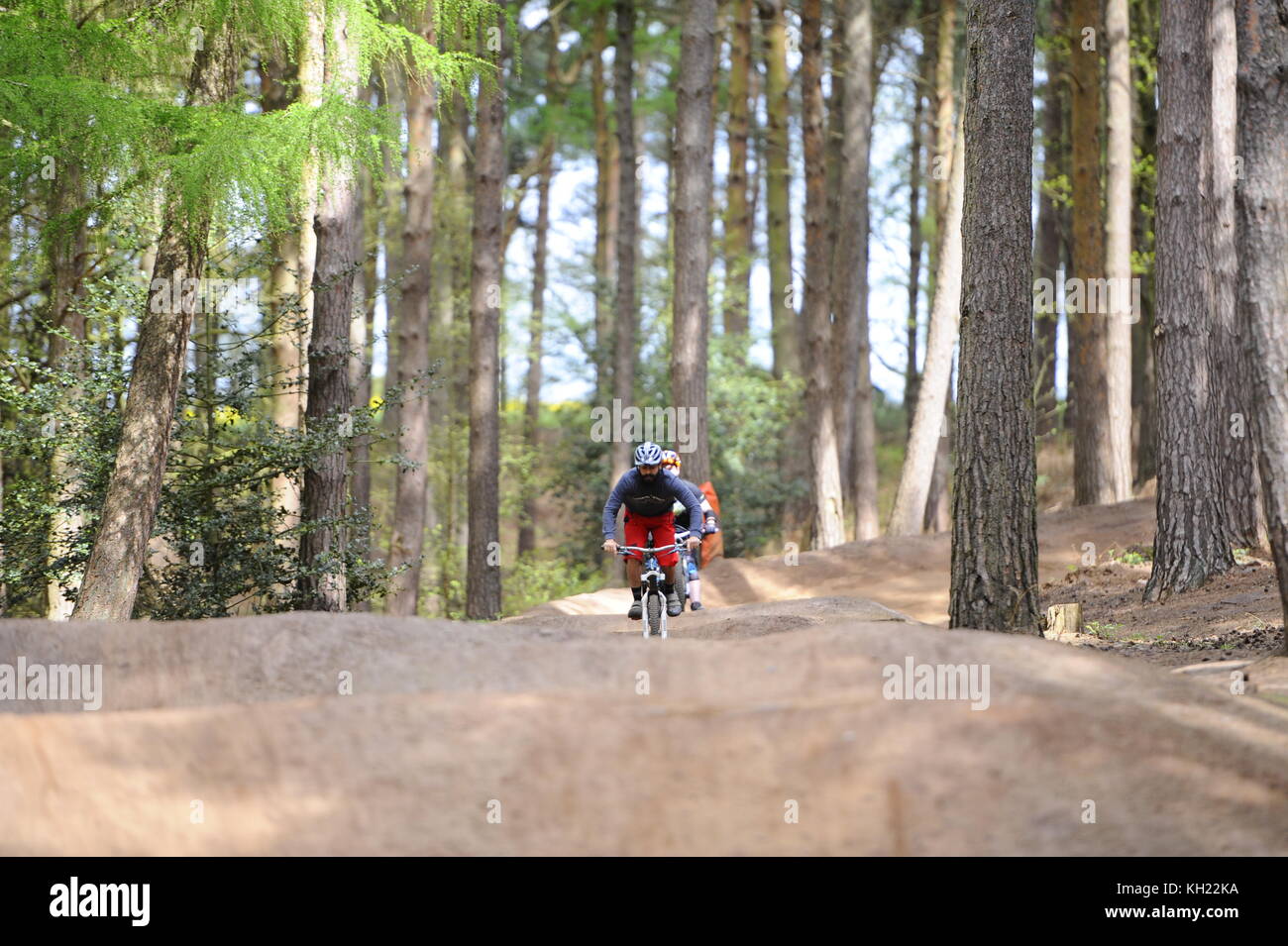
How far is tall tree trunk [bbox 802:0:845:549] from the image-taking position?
25.2 meters

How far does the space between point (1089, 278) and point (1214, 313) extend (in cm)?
636

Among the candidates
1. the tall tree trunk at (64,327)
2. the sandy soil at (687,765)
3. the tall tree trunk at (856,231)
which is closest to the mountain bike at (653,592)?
the sandy soil at (687,765)

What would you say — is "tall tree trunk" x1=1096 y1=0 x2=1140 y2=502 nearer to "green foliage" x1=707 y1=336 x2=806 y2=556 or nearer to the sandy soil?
"green foliage" x1=707 y1=336 x2=806 y2=556

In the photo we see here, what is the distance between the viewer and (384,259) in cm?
3006

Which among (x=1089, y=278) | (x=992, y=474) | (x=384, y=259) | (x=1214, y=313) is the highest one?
(x=384, y=259)

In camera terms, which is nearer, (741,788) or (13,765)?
(741,788)

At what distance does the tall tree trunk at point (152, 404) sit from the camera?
39.2ft

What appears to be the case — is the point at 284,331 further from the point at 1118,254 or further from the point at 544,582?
the point at 1118,254

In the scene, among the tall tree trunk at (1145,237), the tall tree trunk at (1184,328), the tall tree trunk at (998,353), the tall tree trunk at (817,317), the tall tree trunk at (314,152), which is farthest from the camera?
the tall tree trunk at (1145,237)

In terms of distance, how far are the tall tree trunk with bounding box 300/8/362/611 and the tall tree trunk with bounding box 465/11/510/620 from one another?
5.54m

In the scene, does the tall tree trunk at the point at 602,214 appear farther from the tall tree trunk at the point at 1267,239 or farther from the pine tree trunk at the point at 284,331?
the tall tree trunk at the point at 1267,239

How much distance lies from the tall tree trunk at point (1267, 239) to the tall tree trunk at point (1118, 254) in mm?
12440
